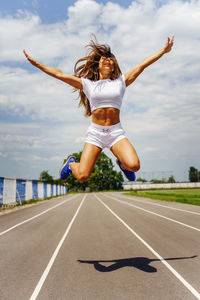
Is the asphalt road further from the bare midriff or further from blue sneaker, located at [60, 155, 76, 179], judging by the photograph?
the bare midriff

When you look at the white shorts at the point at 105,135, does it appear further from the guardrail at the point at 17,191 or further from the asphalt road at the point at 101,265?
the guardrail at the point at 17,191

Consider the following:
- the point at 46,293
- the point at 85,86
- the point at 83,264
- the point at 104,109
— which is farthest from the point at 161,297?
the point at 85,86

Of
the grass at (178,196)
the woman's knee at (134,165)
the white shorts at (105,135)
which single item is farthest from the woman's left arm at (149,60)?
the grass at (178,196)

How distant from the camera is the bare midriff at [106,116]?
4.49 meters

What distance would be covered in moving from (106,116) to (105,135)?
28 cm

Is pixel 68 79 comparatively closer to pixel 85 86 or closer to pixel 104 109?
pixel 85 86

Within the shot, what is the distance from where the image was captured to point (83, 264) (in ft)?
19.5

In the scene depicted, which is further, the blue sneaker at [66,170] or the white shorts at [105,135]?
the blue sneaker at [66,170]

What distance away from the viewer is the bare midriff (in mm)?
4492

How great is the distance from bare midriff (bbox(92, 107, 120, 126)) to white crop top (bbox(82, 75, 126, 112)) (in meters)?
0.06

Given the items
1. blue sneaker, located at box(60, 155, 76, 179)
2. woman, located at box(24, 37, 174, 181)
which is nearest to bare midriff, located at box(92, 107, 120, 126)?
woman, located at box(24, 37, 174, 181)

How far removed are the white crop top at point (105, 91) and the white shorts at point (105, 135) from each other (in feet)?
1.01

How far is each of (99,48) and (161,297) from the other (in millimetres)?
3679

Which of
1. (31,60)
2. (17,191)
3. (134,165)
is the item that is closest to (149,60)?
(134,165)
